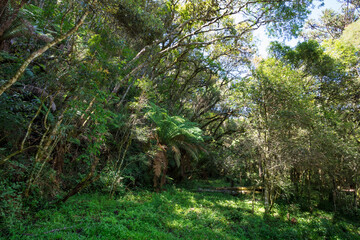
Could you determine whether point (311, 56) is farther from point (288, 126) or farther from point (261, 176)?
point (261, 176)

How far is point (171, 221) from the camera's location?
4.97 metres

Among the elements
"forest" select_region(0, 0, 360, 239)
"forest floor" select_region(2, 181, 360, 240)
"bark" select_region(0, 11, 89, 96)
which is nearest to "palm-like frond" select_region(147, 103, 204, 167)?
"forest" select_region(0, 0, 360, 239)

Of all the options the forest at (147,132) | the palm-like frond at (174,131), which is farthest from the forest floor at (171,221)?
the palm-like frond at (174,131)

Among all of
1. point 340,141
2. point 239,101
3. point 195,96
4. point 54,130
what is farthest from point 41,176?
point 195,96

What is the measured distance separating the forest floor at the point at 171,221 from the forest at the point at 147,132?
42 millimetres

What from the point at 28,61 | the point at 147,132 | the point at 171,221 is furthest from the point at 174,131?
the point at 28,61

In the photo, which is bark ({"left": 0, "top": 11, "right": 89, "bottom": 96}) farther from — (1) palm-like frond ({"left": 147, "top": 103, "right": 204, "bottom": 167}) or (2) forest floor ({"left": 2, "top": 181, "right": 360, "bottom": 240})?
(1) palm-like frond ({"left": 147, "top": 103, "right": 204, "bottom": 167})

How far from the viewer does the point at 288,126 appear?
6746 millimetres

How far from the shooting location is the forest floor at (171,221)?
128 inches

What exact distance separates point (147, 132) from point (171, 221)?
2.87 metres

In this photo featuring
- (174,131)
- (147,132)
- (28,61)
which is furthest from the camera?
(174,131)

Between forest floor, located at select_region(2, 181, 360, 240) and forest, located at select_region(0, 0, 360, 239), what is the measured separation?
0.04 metres

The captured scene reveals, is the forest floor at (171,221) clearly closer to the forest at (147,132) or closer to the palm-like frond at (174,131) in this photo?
the forest at (147,132)

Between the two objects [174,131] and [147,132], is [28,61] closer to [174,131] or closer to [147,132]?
[147,132]
